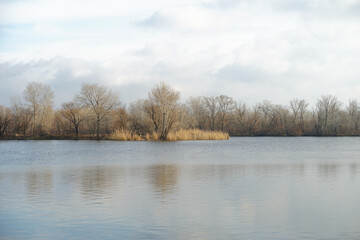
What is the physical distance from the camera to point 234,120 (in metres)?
83.9

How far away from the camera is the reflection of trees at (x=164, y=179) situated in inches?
497

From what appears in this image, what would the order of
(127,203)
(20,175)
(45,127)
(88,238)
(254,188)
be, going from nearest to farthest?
(88,238)
(127,203)
(254,188)
(20,175)
(45,127)

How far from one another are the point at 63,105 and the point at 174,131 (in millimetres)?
23258

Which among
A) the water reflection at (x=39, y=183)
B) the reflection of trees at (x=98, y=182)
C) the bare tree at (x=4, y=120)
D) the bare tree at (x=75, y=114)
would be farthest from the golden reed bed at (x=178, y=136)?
the water reflection at (x=39, y=183)

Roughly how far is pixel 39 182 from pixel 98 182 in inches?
82.0

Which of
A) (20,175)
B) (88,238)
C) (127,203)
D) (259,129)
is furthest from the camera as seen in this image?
(259,129)

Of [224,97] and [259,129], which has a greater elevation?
[224,97]

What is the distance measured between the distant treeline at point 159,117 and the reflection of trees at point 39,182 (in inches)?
1316

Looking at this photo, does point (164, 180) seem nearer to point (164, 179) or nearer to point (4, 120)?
point (164, 179)

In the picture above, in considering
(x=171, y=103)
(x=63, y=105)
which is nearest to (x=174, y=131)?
(x=171, y=103)

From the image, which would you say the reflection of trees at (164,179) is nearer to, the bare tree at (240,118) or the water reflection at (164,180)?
the water reflection at (164,180)

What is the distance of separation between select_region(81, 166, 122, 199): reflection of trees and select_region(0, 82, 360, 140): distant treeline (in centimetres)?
3299

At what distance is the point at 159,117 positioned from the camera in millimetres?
52125

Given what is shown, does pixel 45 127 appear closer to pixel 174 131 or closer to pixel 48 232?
pixel 174 131
